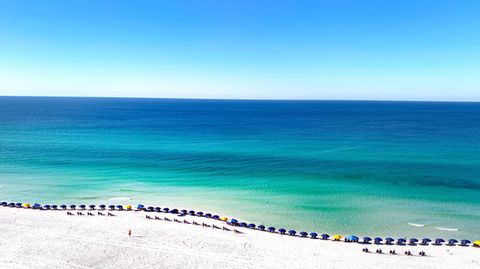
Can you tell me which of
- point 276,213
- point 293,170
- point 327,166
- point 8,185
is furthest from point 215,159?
point 8,185

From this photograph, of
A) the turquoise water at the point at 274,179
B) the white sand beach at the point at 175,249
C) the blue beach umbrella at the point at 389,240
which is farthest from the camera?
the turquoise water at the point at 274,179

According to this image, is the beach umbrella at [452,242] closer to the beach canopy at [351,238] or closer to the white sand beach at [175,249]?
the white sand beach at [175,249]

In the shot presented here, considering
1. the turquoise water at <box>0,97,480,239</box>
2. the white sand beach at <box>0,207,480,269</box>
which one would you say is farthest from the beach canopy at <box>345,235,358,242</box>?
the turquoise water at <box>0,97,480,239</box>

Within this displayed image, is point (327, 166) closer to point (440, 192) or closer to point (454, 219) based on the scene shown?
point (440, 192)

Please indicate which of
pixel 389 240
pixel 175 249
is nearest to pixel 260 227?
pixel 175 249

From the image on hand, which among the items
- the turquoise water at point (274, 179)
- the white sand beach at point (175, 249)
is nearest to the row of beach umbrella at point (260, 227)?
the white sand beach at point (175, 249)

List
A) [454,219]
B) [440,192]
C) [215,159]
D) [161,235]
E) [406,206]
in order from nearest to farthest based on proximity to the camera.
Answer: [161,235] < [454,219] < [406,206] < [440,192] < [215,159]

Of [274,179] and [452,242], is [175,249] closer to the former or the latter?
[452,242]

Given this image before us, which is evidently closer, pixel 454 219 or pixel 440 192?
pixel 454 219
